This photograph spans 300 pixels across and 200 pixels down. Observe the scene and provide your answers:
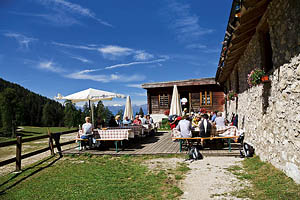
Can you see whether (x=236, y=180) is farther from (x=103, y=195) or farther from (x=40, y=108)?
(x=40, y=108)

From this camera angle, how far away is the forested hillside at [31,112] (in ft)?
95.2

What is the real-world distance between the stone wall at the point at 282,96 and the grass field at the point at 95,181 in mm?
1906

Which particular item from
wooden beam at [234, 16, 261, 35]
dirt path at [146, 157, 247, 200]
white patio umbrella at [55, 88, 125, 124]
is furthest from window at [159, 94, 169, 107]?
wooden beam at [234, 16, 261, 35]

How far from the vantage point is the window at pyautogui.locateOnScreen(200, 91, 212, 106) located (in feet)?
57.8

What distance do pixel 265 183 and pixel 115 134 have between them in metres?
4.86

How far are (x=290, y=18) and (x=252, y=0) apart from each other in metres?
0.67

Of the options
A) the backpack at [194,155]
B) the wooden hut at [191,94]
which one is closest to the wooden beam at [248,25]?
the backpack at [194,155]

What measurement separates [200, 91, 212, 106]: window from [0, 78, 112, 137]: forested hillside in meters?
11.6

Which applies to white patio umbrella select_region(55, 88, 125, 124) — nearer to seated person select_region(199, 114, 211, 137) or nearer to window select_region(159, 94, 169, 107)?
seated person select_region(199, 114, 211, 137)

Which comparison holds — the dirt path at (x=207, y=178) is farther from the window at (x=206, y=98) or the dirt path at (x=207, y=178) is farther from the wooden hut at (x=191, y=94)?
the window at (x=206, y=98)

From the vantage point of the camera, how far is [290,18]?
333 centimetres

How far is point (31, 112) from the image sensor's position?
4953cm

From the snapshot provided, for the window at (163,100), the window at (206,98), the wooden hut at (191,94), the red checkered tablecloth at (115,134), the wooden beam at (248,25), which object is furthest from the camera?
the window at (163,100)

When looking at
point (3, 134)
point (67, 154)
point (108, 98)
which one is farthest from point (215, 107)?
point (3, 134)
